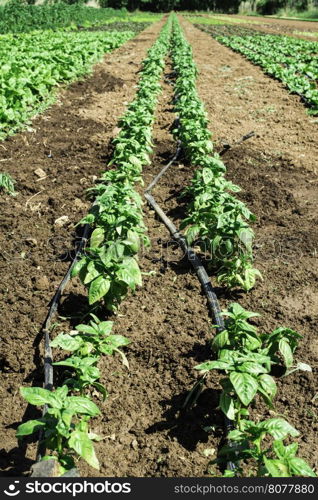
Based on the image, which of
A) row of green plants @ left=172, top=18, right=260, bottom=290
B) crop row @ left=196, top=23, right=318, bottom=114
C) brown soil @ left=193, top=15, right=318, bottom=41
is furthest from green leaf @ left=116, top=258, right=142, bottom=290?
brown soil @ left=193, top=15, right=318, bottom=41

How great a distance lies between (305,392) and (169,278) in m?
1.59

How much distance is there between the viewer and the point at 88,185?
5457mm

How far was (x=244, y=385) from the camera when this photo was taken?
2230 millimetres

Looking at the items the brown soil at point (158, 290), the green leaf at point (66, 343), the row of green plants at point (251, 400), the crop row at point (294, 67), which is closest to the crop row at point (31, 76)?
the brown soil at point (158, 290)

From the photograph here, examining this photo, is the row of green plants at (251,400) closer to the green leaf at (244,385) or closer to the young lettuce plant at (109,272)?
the green leaf at (244,385)

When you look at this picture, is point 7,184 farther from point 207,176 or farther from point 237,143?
point 237,143

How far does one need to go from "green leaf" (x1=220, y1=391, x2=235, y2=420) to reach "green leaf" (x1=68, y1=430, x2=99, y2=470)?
30.0 inches

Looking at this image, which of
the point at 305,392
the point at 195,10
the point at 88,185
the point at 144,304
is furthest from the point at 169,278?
the point at 195,10

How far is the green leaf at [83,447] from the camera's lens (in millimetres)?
2002

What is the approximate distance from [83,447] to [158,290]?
1.93 metres

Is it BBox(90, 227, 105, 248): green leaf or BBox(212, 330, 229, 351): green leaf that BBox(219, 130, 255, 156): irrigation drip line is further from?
BBox(212, 330, 229, 351): green leaf

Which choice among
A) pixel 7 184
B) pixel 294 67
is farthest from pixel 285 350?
pixel 294 67

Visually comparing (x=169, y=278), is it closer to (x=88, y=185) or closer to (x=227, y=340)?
(x=227, y=340)

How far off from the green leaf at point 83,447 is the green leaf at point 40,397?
165mm
